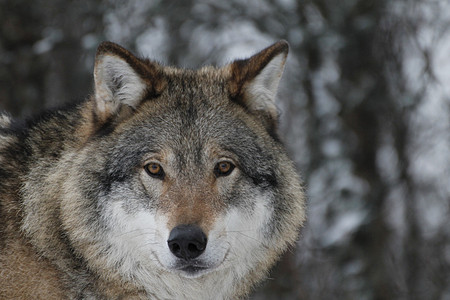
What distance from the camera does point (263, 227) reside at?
162 inches

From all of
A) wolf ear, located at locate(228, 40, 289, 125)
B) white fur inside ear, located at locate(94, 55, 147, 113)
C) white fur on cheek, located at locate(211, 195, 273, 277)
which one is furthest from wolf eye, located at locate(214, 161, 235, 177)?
white fur inside ear, located at locate(94, 55, 147, 113)

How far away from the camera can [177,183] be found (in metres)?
3.81

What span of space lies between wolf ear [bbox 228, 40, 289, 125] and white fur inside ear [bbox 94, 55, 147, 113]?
69 cm

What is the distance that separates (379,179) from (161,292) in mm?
5621

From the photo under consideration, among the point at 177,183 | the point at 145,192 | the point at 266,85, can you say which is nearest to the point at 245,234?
the point at 177,183

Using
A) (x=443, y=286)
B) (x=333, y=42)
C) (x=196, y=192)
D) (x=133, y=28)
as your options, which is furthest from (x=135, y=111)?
(x=443, y=286)

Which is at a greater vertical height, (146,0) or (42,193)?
(146,0)

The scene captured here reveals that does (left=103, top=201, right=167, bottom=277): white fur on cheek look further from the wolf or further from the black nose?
the black nose

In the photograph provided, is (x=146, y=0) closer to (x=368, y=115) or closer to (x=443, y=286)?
(x=368, y=115)

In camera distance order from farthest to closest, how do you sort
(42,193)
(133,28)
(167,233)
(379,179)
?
(379,179)
(133,28)
(42,193)
(167,233)

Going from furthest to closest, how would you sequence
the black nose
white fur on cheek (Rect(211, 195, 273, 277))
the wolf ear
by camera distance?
the wolf ear
white fur on cheek (Rect(211, 195, 273, 277))
the black nose

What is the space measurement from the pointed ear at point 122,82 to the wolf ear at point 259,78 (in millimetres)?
548

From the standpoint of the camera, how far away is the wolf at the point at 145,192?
3.73 meters

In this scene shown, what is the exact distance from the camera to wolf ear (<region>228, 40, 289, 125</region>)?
425 centimetres
